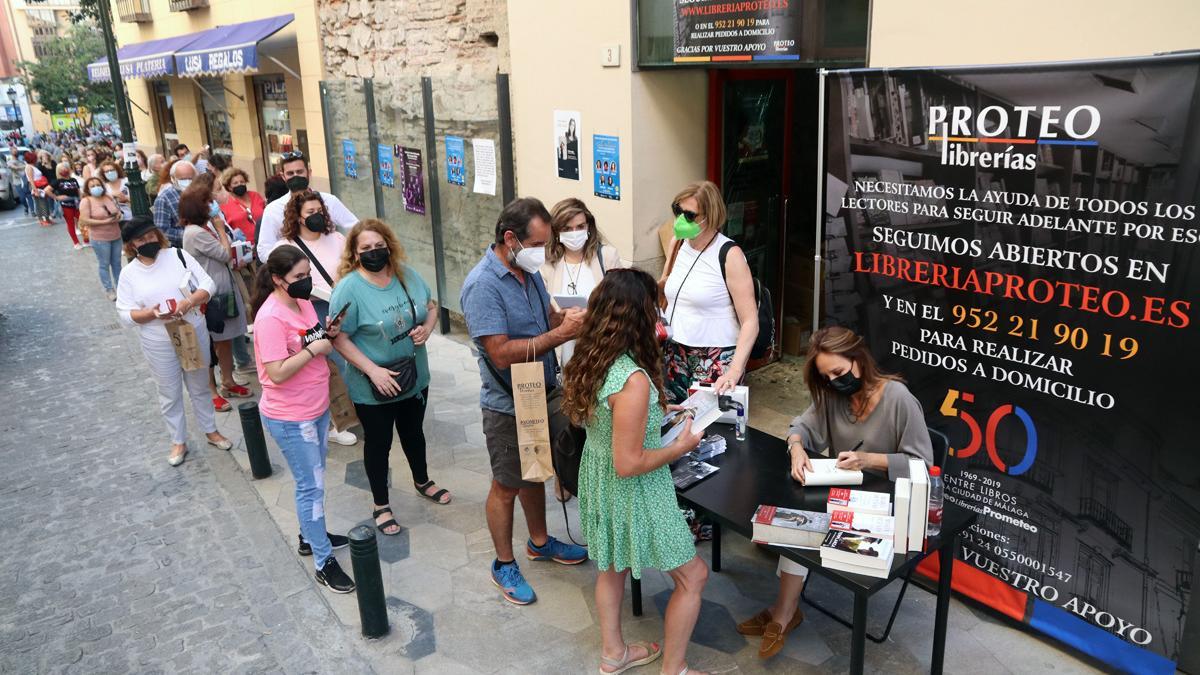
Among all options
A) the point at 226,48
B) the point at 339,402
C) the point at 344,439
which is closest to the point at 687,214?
the point at 339,402

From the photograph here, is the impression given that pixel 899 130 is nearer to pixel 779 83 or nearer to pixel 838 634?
pixel 838 634

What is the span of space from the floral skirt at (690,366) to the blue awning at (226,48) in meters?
9.38

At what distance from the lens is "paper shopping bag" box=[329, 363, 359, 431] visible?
4.79 m

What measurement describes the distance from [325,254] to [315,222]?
0.79 ft

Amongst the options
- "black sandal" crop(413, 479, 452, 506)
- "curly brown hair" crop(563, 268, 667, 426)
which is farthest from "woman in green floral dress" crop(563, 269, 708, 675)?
"black sandal" crop(413, 479, 452, 506)

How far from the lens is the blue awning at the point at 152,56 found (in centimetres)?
1533

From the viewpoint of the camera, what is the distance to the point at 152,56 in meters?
16.2

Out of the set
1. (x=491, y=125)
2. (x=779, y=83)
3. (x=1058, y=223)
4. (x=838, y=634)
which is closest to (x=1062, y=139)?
(x=1058, y=223)

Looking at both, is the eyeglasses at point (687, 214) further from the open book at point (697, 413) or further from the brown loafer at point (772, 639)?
the brown loafer at point (772, 639)

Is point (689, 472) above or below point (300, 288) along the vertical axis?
below

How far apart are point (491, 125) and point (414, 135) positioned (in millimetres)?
1294

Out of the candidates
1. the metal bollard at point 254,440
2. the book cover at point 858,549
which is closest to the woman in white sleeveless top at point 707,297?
the book cover at point 858,549

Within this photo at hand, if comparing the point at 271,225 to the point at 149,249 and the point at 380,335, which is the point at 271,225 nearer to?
the point at 149,249

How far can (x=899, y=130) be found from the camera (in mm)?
3520
